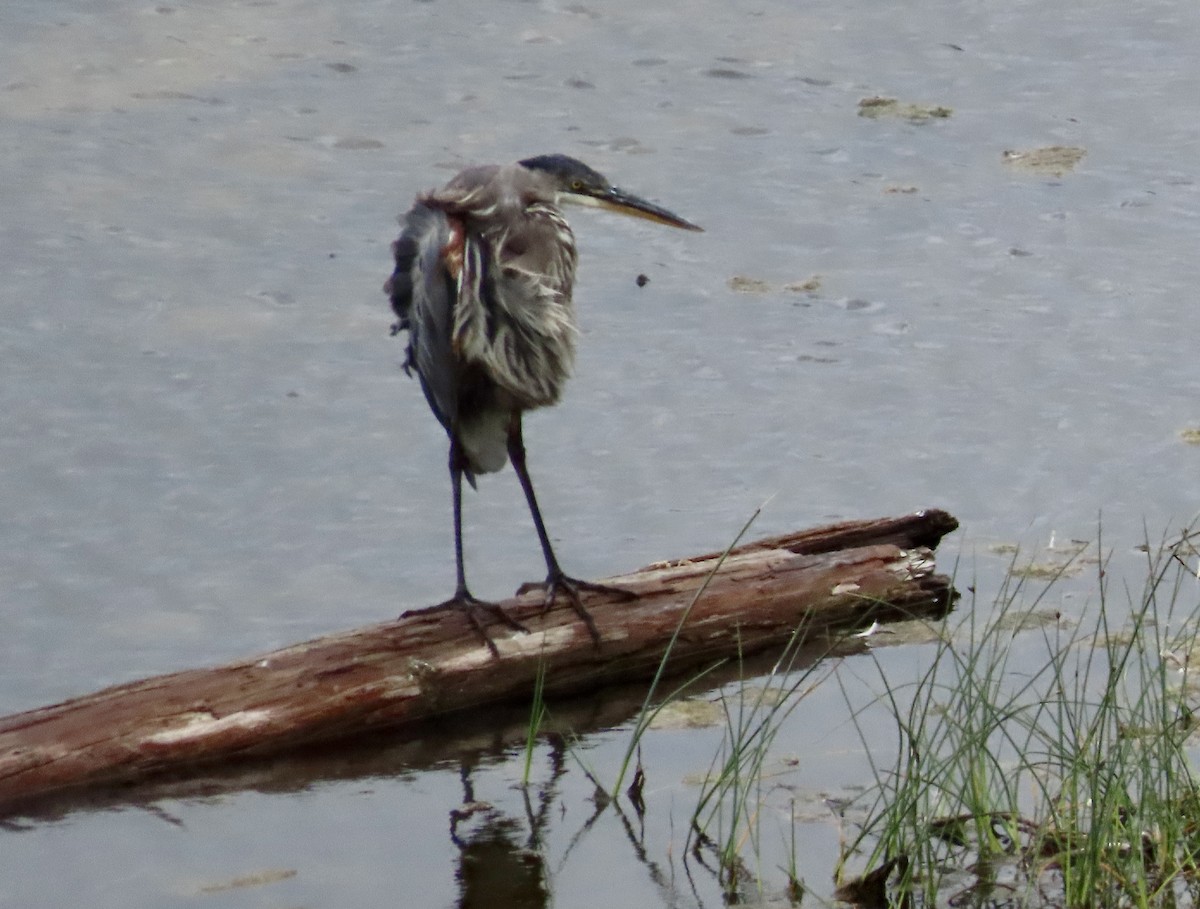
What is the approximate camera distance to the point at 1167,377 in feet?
23.7

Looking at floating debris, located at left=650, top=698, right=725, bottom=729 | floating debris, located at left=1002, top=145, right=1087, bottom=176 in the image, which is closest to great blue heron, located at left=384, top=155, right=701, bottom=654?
floating debris, located at left=650, top=698, right=725, bottom=729

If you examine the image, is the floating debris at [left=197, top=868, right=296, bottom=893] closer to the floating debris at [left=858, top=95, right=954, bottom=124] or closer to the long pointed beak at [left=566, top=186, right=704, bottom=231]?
the long pointed beak at [left=566, top=186, right=704, bottom=231]

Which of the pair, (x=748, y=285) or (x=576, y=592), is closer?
(x=576, y=592)

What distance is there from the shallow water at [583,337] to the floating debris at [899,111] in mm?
73

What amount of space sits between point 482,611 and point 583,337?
2415 millimetres

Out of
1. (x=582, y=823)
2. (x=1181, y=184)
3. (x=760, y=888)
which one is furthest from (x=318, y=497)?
(x=1181, y=184)

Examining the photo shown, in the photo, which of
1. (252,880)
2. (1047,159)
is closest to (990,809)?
(252,880)

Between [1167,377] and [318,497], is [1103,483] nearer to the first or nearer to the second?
[1167,377]

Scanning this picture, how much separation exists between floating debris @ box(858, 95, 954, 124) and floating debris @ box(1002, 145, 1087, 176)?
50cm

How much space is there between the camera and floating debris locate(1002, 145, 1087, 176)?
897cm

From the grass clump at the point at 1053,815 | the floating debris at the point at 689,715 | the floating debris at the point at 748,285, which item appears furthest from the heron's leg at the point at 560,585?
the floating debris at the point at 748,285

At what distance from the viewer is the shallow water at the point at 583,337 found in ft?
16.6

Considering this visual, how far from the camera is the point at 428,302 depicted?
5.14 metres

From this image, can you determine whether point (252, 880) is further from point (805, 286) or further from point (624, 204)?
point (805, 286)
